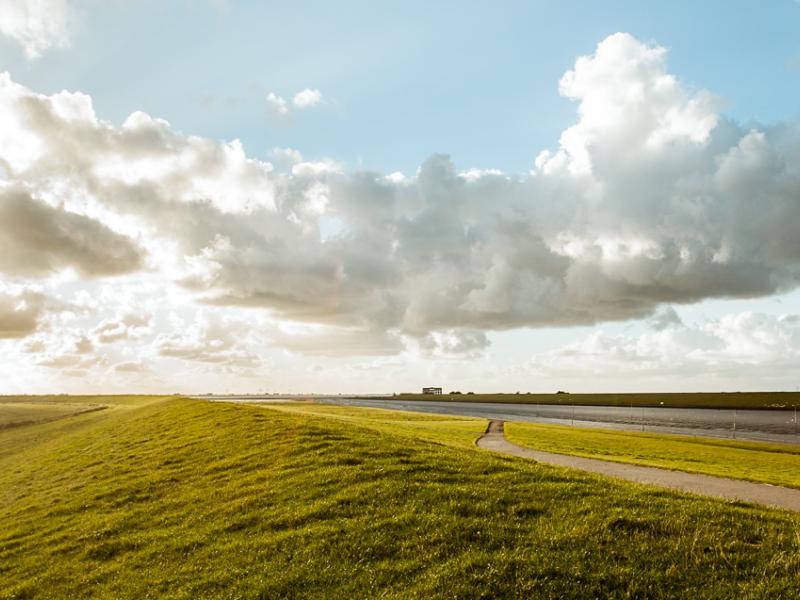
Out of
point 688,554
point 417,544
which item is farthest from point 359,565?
point 688,554

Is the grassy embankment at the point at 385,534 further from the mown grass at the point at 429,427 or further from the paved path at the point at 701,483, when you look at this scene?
the mown grass at the point at 429,427

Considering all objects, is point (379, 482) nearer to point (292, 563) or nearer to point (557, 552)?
point (292, 563)

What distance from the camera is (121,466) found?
36281mm

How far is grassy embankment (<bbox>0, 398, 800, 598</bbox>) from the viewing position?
40.5ft

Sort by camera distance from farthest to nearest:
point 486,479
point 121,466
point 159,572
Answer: point 121,466, point 486,479, point 159,572

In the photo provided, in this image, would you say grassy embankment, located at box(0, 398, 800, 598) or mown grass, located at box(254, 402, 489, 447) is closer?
grassy embankment, located at box(0, 398, 800, 598)

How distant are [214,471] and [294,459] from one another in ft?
18.9

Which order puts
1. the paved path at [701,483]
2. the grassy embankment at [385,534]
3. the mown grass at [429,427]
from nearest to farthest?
the grassy embankment at [385,534] → the paved path at [701,483] → the mown grass at [429,427]

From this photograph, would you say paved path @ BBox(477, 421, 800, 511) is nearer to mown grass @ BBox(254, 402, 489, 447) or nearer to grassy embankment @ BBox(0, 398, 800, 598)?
grassy embankment @ BBox(0, 398, 800, 598)

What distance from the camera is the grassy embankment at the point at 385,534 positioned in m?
12.3

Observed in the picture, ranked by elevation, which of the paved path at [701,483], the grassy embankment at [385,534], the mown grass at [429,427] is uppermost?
the grassy embankment at [385,534]

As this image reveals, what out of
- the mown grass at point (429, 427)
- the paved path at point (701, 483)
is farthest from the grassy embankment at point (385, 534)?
the mown grass at point (429, 427)

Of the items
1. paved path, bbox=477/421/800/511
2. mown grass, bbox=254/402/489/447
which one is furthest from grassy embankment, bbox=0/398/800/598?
mown grass, bbox=254/402/489/447

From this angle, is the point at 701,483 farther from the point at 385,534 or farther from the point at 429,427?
the point at 429,427
